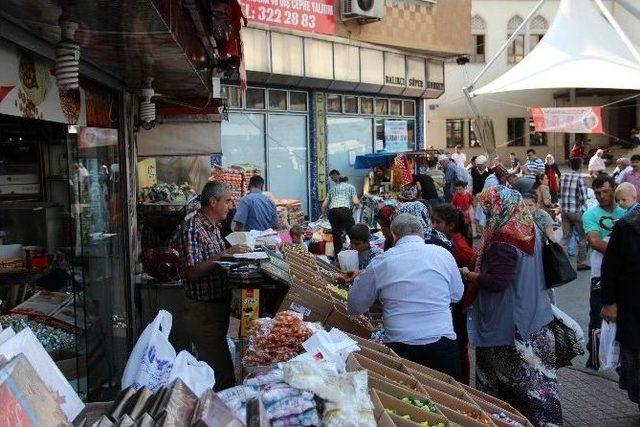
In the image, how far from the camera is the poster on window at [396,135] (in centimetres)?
2042

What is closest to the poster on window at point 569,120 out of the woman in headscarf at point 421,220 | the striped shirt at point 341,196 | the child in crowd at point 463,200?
the child in crowd at point 463,200

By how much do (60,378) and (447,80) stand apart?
32.1 meters

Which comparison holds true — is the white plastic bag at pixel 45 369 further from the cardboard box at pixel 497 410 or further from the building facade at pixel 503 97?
the building facade at pixel 503 97

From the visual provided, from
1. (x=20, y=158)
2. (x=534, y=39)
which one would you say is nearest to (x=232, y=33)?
(x=20, y=158)

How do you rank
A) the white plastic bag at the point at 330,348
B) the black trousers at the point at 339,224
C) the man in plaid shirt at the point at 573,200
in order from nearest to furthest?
Result: the white plastic bag at the point at 330,348
the black trousers at the point at 339,224
the man in plaid shirt at the point at 573,200

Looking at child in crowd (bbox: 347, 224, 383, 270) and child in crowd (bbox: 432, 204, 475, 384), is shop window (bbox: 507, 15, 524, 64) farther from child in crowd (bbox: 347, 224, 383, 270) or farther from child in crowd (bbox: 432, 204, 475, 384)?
child in crowd (bbox: 432, 204, 475, 384)

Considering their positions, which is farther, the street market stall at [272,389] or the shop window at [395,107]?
the shop window at [395,107]

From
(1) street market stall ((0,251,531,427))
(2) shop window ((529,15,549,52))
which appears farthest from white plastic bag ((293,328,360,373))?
(2) shop window ((529,15,549,52))

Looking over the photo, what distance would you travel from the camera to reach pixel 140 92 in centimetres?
671

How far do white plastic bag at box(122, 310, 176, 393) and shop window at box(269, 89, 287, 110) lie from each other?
1320 centimetres

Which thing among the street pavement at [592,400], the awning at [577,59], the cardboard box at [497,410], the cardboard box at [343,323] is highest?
the awning at [577,59]

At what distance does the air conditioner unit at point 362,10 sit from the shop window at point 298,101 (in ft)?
6.85

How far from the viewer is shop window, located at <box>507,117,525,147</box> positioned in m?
34.8

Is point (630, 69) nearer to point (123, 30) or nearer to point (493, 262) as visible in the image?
point (493, 262)
